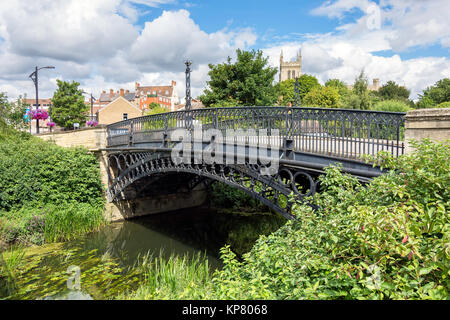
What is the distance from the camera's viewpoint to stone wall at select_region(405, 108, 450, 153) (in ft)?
16.5

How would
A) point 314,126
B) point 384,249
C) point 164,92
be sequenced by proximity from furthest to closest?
point 164,92
point 314,126
point 384,249

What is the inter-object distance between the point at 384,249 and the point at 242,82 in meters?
24.0

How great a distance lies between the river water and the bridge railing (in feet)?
15.8

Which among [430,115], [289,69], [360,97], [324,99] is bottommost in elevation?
[430,115]

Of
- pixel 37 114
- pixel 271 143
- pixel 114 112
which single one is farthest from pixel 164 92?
pixel 271 143

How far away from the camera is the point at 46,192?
13.7 metres

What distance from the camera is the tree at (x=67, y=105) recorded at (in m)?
39.9

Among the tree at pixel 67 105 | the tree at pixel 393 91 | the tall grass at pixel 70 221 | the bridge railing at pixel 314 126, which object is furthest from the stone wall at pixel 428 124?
the tree at pixel 393 91

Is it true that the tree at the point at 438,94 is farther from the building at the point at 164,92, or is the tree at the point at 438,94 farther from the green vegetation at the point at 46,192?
the building at the point at 164,92

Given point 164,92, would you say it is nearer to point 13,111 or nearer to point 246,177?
point 13,111

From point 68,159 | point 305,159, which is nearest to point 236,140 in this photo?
point 305,159

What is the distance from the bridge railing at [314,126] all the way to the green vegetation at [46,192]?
4.47m

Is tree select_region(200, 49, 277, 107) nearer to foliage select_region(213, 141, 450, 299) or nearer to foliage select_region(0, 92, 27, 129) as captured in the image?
foliage select_region(0, 92, 27, 129)
